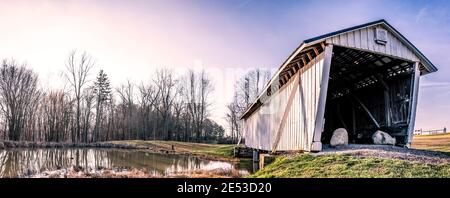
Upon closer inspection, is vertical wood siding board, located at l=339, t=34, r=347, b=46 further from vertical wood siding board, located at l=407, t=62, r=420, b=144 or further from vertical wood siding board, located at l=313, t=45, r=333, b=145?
vertical wood siding board, located at l=407, t=62, r=420, b=144

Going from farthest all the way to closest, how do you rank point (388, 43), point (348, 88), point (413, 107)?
point (348, 88) → point (413, 107) → point (388, 43)

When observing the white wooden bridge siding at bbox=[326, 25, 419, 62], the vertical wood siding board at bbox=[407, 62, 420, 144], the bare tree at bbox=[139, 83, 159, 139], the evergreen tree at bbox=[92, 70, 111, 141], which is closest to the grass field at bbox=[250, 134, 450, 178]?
the bare tree at bbox=[139, 83, 159, 139]

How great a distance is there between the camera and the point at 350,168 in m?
5.61

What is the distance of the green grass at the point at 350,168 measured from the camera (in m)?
5.08

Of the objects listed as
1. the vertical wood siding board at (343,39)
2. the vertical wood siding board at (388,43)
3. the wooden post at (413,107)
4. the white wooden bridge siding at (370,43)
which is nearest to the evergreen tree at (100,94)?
the white wooden bridge siding at (370,43)

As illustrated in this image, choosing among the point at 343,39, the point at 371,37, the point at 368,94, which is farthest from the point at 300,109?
the point at 368,94

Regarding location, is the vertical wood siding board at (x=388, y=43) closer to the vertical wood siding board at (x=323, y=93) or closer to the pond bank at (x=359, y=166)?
the vertical wood siding board at (x=323, y=93)

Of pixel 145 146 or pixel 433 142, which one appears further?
pixel 145 146

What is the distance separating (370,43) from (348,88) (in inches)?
280

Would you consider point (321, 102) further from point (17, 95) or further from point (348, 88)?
point (348, 88)

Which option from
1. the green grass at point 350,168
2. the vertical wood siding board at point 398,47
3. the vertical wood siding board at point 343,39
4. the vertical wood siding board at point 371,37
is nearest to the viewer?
the green grass at point 350,168

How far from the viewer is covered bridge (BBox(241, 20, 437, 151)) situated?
8.25 meters
